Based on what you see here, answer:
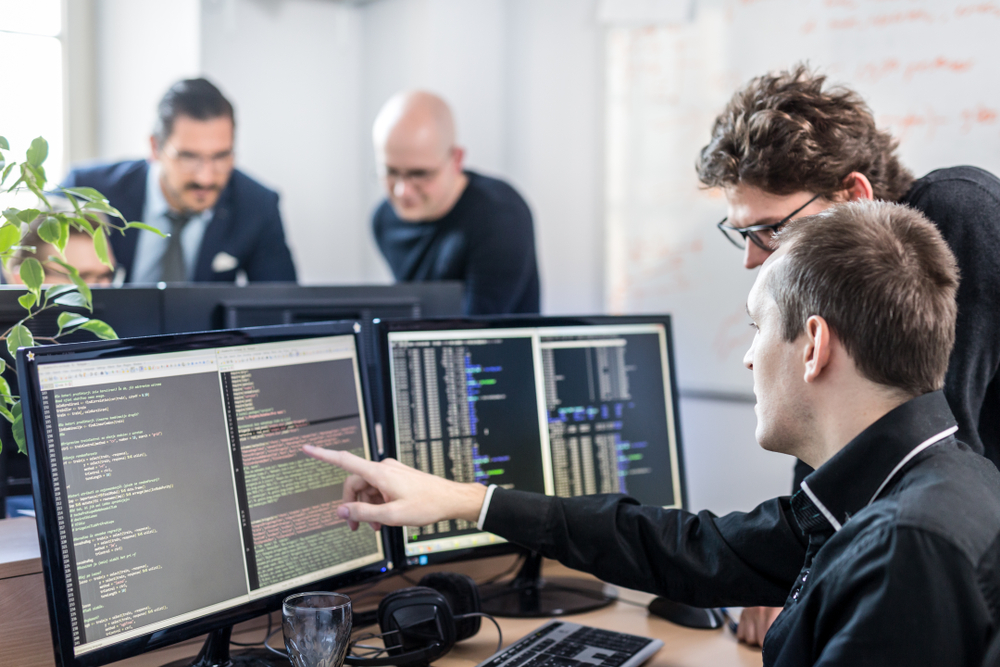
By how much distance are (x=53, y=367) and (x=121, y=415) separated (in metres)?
0.09

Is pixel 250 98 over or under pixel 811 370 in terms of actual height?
over

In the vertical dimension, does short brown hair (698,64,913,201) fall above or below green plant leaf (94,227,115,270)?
above

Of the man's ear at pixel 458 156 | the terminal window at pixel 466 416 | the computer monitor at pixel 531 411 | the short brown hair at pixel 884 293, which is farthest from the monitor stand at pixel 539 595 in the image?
the man's ear at pixel 458 156

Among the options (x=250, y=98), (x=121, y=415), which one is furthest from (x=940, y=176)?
(x=250, y=98)

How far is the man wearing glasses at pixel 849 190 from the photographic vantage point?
118 cm

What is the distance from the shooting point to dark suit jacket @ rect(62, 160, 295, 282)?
265 cm

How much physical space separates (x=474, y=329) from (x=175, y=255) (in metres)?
1.74

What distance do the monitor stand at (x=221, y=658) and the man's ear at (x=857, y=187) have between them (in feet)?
3.32

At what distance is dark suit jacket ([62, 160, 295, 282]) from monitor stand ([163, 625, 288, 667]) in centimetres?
182

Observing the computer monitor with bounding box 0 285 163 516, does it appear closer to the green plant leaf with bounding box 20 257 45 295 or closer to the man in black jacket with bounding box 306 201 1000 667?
the green plant leaf with bounding box 20 257 45 295

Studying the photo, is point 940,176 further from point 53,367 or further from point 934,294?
point 53,367

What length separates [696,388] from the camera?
109 inches

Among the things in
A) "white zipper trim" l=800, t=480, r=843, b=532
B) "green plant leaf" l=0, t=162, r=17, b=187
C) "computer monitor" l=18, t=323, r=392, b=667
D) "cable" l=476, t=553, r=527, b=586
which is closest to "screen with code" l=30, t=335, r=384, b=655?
"computer monitor" l=18, t=323, r=392, b=667

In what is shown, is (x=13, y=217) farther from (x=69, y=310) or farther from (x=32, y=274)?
(x=69, y=310)
